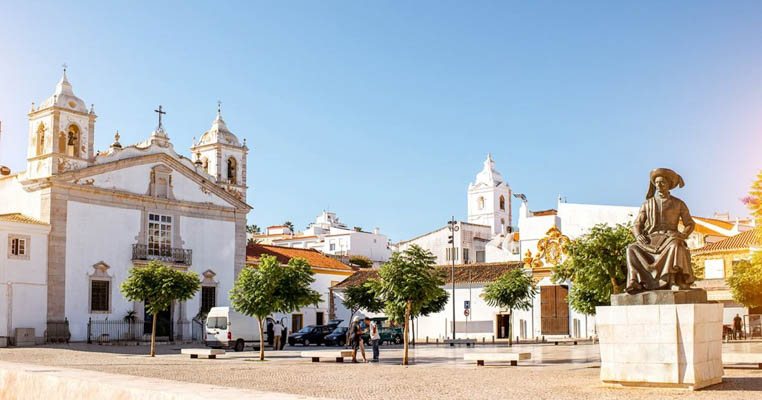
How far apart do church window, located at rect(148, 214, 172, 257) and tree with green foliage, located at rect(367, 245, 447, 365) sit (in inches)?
864

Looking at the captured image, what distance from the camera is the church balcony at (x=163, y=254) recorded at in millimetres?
41781

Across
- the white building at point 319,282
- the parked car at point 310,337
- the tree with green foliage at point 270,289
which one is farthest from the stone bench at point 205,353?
the white building at point 319,282

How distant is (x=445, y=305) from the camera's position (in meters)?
49.5

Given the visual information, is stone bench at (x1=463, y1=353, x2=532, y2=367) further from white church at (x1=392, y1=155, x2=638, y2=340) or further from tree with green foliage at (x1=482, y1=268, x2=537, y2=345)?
tree with green foliage at (x1=482, y1=268, x2=537, y2=345)

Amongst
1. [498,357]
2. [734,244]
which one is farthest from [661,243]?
[734,244]

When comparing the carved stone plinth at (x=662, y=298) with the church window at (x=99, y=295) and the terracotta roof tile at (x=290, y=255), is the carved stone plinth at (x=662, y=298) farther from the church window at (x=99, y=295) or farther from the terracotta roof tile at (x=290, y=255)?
the terracotta roof tile at (x=290, y=255)

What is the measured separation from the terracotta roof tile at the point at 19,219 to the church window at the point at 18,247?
676mm

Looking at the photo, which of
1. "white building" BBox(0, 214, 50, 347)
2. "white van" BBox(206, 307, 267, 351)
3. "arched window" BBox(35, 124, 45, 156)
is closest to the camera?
"white van" BBox(206, 307, 267, 351)

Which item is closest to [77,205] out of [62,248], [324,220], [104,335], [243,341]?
[62,248]

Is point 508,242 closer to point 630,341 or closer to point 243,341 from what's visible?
point 243,341

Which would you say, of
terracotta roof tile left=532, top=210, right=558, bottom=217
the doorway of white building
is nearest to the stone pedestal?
the doorway of white building

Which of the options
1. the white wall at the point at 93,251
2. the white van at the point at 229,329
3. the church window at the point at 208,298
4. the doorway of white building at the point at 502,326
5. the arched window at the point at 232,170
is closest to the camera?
the white van at the point at 229,329

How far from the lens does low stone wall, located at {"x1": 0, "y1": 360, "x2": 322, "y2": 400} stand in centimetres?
719

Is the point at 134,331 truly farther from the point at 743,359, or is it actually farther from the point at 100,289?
the point at 743,359
